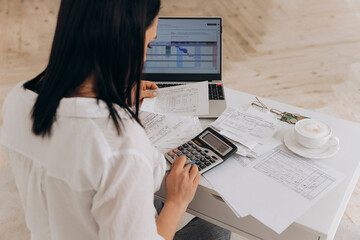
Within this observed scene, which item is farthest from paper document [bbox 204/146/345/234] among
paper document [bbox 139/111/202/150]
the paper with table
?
paper document [bbox 139/111/202/150]

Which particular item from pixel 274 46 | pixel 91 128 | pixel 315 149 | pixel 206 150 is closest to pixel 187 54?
pixel 206 150

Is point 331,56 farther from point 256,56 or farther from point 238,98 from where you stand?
point 238,98

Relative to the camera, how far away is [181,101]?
4.69ft

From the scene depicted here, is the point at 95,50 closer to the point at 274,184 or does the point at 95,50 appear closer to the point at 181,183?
the point at 181,183

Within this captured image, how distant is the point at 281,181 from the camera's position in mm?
1097

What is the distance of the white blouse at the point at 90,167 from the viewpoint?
719mm

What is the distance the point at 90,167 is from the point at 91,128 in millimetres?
70

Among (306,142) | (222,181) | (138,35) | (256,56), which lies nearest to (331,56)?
(256,56)

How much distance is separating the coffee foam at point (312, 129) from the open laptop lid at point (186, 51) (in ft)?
1.48

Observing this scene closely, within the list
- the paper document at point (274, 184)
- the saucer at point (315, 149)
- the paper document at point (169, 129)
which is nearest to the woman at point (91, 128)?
the paper document at point (274, 184)

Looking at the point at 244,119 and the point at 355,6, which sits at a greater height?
the point at 355,6

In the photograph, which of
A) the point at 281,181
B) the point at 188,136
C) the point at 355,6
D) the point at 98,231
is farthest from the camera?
the point at 355,6

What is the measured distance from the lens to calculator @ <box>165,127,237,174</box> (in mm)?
1141

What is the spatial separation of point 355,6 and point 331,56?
0.88 m
